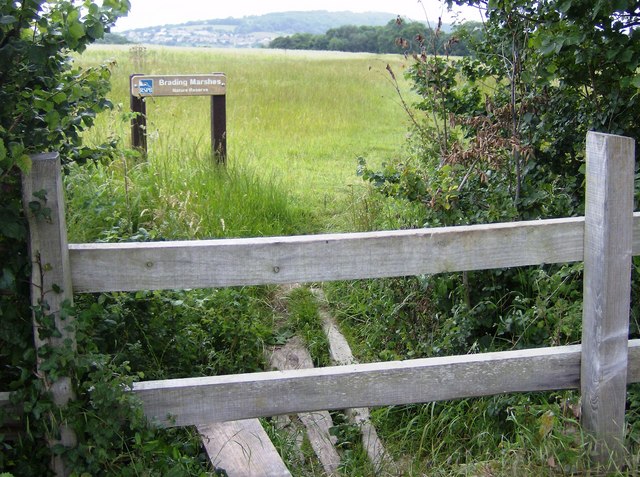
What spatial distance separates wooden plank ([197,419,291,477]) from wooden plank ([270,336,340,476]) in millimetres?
313

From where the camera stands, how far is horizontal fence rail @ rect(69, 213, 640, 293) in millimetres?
3102

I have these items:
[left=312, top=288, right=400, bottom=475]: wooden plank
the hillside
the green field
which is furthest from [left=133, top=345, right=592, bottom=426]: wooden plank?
the hillside

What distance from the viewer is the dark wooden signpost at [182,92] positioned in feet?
30.2

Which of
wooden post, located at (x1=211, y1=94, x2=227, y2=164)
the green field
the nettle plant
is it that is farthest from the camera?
wooden post, located at (x1=211, y1=94, x2=227, y2=164)

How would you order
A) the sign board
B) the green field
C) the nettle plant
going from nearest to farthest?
1. the nettle plant
2. the green field
3. the sign board

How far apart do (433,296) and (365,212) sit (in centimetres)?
207

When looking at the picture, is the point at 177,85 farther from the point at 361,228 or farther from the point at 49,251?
the point at 49,251

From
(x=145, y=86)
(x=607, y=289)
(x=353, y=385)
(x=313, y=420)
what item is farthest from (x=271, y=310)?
(x=145, y=86)

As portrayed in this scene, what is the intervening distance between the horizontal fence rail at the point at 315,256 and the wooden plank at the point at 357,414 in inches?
41.9

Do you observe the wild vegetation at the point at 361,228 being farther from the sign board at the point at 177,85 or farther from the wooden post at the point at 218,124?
A: the sign board at the point at 177,85

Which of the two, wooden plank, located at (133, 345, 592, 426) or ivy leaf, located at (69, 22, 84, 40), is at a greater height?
ivy leaf, located at (69, 22, 84, 40)

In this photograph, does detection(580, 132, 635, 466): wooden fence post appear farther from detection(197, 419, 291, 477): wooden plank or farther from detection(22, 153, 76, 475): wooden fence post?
detection(22, 153, 76, 475): wooden fence post

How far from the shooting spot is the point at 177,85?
970 centimetres

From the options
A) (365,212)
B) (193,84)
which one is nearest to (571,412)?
(365,212)
